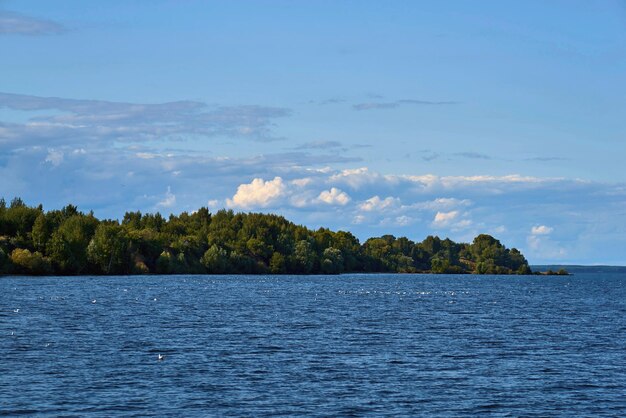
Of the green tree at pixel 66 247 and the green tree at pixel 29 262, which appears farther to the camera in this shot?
the green tree at pixel 66 247

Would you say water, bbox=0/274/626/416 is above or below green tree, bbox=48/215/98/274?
below

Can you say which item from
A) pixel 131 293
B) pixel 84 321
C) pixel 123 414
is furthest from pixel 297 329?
pixel 131 293

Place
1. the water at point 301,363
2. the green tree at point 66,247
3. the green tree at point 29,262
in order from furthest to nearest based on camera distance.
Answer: the green tree at point 66,247, the green tree at point 29,262, the water at point 301,363

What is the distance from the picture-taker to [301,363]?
183ft

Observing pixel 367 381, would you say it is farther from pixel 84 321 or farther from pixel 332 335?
pixel 84 321

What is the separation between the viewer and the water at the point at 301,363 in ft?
140

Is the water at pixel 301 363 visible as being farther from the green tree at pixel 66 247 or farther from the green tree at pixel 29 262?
the green tree at pixel 66 247

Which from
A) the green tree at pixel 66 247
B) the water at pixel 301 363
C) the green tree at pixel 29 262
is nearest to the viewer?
the water at pixel 301 363

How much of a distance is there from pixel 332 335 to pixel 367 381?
24.7 meters

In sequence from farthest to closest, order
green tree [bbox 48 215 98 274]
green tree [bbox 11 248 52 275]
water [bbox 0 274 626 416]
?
green tree [bbox 48 215 98 274], green tree [bbox 11 248 52 275], water [bbox 0 274 626 416]

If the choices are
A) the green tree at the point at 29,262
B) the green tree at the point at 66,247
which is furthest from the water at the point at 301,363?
the green tree at the point at 66,247

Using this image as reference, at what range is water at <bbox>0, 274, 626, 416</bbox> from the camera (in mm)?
42625

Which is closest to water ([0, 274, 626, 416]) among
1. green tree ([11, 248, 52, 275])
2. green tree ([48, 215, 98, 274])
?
green tree ([11, 248, 52, 275])

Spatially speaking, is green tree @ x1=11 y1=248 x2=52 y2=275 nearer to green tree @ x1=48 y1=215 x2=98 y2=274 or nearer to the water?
green tree @ x1=48 y1=215 x2=98 y2=274
